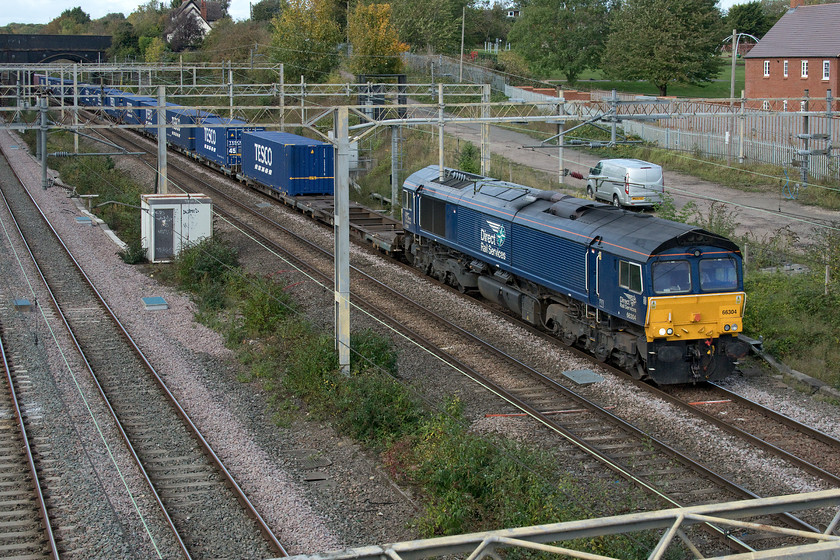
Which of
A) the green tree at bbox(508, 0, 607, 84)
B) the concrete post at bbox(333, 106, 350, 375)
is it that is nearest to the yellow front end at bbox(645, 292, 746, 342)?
the concrete post at bbox(333, 106, 350, 375)

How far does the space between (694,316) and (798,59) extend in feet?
146

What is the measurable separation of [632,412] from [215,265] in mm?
14178

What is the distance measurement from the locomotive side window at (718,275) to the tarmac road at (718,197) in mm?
6084

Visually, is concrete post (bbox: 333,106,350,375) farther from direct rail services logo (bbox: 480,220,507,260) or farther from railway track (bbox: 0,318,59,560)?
direct rail services logo (bbox: 480,220,507,260)

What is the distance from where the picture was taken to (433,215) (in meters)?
24.7

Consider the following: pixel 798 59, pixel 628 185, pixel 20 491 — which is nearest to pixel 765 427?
pixel 20 491

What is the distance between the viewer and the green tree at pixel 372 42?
58.1 m

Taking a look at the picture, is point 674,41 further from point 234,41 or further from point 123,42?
point 123,42

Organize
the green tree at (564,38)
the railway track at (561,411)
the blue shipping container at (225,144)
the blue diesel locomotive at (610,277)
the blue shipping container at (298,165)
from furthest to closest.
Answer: the green tree at (564,38) < the blue shipping container at (225,144) < the blue shipping container at (298,165) < the blue diesel locomotive at (610,277) < the railway track at (561,411)

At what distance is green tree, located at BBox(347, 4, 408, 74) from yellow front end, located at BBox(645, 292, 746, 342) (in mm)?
44611

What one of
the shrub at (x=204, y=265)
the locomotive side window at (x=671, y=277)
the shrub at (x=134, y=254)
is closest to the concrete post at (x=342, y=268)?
the locomotive side window at (x=671, y=277)

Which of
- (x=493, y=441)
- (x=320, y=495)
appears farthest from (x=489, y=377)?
(x=320, y=495)

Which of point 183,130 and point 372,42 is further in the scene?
point 372,42

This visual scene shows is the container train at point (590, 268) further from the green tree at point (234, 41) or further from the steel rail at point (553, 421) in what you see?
the green tree at point (234, 41)
